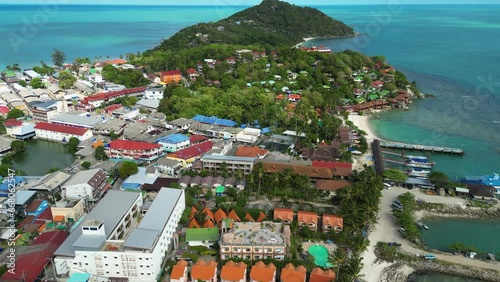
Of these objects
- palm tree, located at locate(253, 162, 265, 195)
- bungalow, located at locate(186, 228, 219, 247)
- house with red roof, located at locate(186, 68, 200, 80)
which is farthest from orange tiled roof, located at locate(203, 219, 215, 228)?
house with red roof, located at locate(186, 68, 200, 80)

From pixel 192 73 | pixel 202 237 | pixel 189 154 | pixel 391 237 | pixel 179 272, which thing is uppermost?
pixel 192 73

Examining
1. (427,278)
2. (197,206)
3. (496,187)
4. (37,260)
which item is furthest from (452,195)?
(37,260)

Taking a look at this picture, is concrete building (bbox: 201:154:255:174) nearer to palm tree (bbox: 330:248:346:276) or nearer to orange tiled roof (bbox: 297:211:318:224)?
orange tiled roof (bbox: 297:211:318:224)

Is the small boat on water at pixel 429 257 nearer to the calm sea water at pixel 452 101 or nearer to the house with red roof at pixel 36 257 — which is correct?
the calm sea water at pixel 452 101

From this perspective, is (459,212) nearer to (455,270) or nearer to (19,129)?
(455,270)

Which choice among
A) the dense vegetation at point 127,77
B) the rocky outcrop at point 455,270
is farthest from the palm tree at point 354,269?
the dense vegetation at point 127,77

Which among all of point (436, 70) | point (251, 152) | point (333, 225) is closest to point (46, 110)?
point (251, 152)
